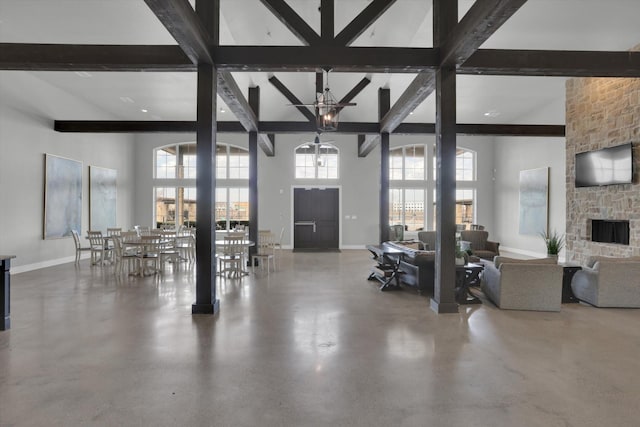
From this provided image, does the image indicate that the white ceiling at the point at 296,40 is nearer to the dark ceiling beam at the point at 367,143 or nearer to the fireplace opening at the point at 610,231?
the dark ceiling beam at the point at 367,143

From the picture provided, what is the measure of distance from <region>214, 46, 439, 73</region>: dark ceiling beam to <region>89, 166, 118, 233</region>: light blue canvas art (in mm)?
7316

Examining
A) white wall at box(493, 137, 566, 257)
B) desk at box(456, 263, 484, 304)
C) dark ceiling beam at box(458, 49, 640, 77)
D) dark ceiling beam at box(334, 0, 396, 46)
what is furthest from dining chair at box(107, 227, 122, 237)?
white wall at box(493, 137, 566, 257)

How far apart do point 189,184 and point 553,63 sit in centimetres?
1071

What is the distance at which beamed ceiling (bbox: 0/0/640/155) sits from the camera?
411 centimetres

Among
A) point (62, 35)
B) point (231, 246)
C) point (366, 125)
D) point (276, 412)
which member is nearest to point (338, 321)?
point (276, 412)

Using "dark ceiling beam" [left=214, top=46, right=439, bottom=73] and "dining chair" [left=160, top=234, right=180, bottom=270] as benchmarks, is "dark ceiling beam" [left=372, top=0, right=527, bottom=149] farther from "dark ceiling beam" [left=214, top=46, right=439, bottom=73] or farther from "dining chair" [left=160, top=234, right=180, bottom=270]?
"dining chair" [left=160, top=234, right=180, bottom=270]

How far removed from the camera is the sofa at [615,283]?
4.66 m

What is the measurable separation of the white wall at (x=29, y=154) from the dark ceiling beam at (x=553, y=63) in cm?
818

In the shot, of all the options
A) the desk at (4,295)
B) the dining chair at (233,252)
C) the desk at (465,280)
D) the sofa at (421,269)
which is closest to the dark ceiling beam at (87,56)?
the desk at (4,295)

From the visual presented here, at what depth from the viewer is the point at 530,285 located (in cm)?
459

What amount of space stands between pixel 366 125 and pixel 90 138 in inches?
288

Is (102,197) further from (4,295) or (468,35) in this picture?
(468,35)

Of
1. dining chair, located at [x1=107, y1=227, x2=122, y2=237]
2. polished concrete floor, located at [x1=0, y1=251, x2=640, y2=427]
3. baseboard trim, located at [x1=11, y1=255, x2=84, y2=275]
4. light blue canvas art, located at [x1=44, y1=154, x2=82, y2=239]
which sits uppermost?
light blue canvas art, located at [x1=44, y1=154, x2=82, y2=239]

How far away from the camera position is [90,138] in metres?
9.60
